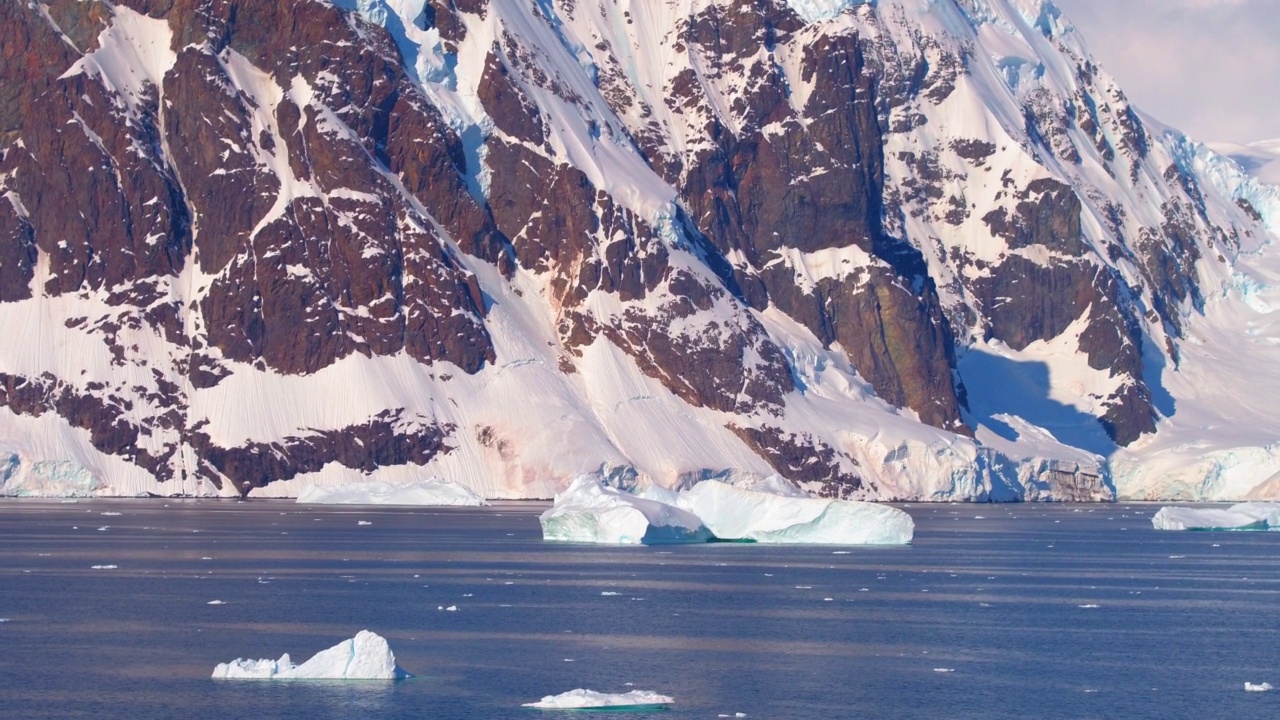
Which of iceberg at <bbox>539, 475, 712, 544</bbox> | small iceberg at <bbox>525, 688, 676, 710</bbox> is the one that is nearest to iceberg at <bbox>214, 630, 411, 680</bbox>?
small iceberg at <bbox>525, 688, 676, 710</bbox>

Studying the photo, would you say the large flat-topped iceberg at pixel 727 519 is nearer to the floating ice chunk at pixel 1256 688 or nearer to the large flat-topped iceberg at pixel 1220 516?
the large flat-topped iceberg at pixel 1220 516

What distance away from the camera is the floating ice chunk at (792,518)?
130 meters

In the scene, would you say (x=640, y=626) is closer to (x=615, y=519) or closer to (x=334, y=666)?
(x=334, y=666)

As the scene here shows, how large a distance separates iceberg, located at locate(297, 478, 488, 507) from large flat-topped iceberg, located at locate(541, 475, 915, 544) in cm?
6108

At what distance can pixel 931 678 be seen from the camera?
66875 mm

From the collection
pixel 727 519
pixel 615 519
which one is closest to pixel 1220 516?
pixel 727 519

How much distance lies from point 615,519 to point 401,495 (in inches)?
2853

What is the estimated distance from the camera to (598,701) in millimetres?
58500

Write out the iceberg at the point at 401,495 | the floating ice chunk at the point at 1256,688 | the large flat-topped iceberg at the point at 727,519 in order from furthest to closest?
1. the iceberg at the point at 401,495
2. the large flat-topped iceberg at the point at 727,519
3. the floating ice chunk at the point at 1256,688

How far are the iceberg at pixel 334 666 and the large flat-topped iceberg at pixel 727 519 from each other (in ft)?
203

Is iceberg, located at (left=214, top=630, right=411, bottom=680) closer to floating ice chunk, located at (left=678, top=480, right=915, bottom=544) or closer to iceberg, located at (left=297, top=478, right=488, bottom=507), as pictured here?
floating ice chunk, located at (left=678, top=480, right=915, bottom=544)

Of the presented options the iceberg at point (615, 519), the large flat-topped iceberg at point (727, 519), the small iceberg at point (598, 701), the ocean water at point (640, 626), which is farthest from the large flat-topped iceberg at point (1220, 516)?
the small iceberg at point (598, 701)

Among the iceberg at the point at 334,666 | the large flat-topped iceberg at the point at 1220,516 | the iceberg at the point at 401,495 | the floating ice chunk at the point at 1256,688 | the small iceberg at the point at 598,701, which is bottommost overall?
the floating ice chunk at the point at 1256,688

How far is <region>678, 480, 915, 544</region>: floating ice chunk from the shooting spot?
425 ft
